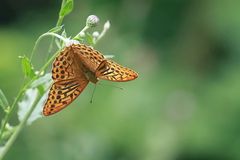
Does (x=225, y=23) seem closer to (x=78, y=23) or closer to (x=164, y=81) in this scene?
(x=164, y=81)

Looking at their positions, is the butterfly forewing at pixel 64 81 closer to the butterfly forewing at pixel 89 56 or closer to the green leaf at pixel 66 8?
the butterfly forewing at pixel 89 56

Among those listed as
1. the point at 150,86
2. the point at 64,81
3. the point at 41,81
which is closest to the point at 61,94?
the point at 64,81

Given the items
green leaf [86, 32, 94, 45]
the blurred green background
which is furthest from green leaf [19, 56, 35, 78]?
the blurred green background

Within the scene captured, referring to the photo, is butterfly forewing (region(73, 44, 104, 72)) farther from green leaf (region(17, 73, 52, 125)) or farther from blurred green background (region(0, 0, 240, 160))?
blurred green background (region(0, 0, 240, 160))

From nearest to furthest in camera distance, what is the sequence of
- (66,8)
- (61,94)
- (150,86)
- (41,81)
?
1. (61,94)
2. (66,8)
3. (41,81)
4. (150,86)

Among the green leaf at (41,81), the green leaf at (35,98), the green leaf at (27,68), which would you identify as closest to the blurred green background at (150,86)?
the green leaf at (35,98)

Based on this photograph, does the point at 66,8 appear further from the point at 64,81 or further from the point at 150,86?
the point at 150,86
